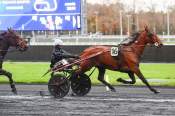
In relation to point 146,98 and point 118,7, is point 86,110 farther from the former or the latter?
point 118,7

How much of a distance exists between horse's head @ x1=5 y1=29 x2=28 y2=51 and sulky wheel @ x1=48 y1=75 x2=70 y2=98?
4.33 feet

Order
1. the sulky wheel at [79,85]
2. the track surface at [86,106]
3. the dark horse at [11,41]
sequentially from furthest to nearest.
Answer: the sulky wheel at [79,85]
the dark horse at [11,41]
the track surface at [86,106]

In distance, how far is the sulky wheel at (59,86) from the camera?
1583 centimetres

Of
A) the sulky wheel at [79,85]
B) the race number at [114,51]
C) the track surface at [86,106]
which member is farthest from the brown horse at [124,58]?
the track surface at [86,106]

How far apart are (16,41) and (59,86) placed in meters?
1.88

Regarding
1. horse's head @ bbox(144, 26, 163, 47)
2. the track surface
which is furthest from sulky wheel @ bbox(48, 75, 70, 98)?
horse's head @ bbox(144, 26, 163, 47)

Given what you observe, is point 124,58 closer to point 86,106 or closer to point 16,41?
point 16,41

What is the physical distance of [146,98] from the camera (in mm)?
15555

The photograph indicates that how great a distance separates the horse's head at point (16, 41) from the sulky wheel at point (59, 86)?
1319mm

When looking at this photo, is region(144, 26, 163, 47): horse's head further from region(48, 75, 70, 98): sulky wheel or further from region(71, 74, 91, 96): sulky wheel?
region(48, 75, 70, 98): sulky wheel

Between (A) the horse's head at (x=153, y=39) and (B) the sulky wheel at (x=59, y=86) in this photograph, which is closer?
(B) the sulky wheel at (x=59, y=86)

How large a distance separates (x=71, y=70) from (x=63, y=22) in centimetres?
2323

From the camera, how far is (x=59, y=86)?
622 inches

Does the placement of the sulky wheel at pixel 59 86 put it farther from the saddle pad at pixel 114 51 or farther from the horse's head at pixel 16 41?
the saddle pad at pixel 114 51
